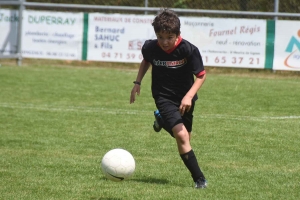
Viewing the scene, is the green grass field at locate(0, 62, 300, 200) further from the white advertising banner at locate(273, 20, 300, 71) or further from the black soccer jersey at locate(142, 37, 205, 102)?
the black soccer jersey at locate(142, 37, 205, 102)

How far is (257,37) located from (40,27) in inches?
235

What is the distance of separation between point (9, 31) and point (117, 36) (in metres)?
3.27

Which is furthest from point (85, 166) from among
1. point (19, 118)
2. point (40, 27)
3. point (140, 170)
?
point (40, 27)

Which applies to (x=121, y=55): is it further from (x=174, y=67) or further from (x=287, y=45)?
(x=174, y=67)

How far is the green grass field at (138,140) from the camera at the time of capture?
5.95 m

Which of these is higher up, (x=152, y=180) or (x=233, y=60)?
(x=152, y=180)

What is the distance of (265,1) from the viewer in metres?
17.6

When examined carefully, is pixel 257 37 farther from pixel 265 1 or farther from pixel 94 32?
pixel 94 32

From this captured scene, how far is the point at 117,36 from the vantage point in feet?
57.5

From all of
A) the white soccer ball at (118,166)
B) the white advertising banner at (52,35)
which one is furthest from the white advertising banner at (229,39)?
the white soccer ball at (118,166)

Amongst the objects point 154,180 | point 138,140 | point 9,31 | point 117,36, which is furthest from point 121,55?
point 154,180

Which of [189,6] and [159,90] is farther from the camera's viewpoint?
[189,6]

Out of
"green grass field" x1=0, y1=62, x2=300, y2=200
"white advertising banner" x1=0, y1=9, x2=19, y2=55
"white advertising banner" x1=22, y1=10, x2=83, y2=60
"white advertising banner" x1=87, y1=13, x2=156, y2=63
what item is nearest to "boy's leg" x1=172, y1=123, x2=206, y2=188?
"green grass field" x1=0, y1=62, x2=300, y2=200

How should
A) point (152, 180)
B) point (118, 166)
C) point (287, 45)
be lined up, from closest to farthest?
point (118, 166), point (152, 180), point (287, 45)
